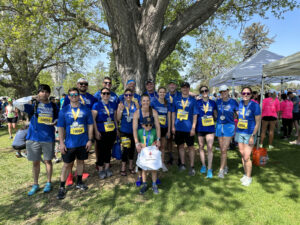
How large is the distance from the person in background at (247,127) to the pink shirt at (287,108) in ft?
17.6

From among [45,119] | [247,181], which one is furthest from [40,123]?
[247,181]

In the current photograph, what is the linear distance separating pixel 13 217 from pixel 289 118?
10161 millimetres

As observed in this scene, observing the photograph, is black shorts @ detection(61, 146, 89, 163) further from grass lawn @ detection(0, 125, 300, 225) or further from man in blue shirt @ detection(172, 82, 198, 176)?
man in blue shirt @ detection(172, 82, 198, 176)

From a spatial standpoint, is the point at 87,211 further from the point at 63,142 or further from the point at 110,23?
the point at 110,23

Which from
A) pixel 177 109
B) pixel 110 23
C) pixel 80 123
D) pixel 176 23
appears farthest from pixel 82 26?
pixel 177 109

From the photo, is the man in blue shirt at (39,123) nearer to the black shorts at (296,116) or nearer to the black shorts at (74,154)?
the black shorts at (74,154)

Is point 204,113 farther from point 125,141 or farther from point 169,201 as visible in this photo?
point 169,201

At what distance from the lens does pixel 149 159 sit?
11.6 feet

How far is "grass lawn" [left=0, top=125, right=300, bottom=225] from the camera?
300cm

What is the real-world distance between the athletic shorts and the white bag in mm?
1987

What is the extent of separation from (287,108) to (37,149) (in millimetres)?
9563

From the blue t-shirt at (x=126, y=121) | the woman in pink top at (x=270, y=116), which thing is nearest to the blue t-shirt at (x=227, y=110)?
the blue t-shirt at (x=126, y=121)

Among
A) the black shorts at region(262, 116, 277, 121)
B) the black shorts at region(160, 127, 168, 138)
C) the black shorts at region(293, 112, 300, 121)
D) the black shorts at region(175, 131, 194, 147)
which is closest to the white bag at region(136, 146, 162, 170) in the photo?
the black shorts at region(160, 127, 168, 138)

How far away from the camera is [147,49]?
17.0ft
